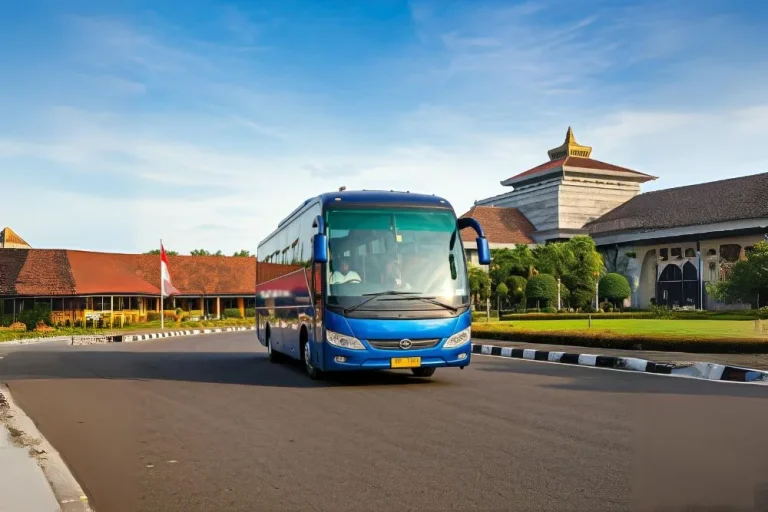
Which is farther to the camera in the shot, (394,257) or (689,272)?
(689,272)

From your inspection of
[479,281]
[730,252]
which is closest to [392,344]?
[479,281]

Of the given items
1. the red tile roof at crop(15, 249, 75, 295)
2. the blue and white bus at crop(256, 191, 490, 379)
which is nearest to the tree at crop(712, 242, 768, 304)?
the blue and white bus at crop(256, 191, 490, 379)

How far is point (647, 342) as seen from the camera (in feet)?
59.7

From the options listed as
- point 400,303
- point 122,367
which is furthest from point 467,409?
point 122,367

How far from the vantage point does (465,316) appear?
12.6 meters

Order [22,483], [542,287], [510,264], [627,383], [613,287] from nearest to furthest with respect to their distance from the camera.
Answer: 1. [22,483]
2. [627,383]
3. [542,287]
4. [613,287]
5. [510,264]

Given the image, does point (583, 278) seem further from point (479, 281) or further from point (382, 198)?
point (382, 198)

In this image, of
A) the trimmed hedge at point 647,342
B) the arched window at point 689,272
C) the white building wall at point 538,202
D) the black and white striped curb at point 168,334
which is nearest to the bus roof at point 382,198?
the trimmed hedge at point 647,342

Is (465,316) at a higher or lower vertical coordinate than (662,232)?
lower

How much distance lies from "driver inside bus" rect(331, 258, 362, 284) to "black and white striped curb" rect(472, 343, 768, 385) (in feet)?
19.0

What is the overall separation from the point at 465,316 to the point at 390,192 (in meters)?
2.52

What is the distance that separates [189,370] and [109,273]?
41869 millimetres

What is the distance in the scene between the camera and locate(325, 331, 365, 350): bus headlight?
1198 centimetres

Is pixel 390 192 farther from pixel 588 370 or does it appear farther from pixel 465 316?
pixel 588 370
